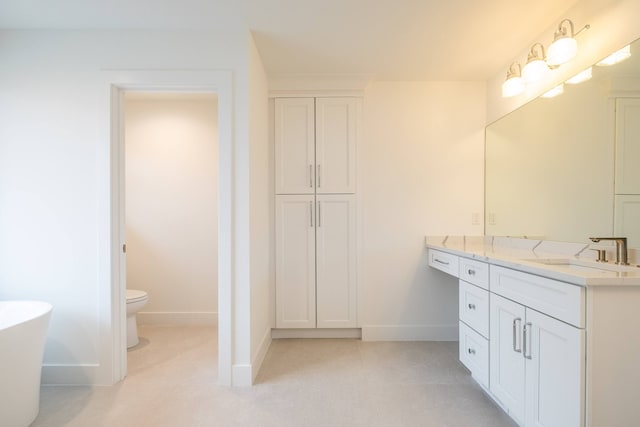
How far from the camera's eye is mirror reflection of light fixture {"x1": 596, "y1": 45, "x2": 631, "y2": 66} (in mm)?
1531

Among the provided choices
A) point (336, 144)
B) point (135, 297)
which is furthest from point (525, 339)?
point (135, 297)

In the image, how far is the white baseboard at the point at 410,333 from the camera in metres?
2.89

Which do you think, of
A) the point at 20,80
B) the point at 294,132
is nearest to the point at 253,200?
the point at 294,132

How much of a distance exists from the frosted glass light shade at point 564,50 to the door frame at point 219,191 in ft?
6.14

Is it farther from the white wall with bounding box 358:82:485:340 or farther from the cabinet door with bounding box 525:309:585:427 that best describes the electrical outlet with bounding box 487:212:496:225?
the cabinet door with bounding box 525:309:585:427

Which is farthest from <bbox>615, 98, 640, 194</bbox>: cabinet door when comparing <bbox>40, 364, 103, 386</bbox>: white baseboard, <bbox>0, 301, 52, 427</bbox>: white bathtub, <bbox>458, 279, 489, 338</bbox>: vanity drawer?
<bbox>40, 364, 103, 386</bbox>: white baseboard

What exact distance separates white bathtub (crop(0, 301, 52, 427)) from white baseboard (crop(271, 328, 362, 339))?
161 cm

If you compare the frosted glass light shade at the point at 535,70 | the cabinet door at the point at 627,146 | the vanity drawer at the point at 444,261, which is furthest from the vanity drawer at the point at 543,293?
the frosted glass light shade at the point at 535,70

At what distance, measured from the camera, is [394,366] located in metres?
2.37

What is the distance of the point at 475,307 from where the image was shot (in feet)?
6.50

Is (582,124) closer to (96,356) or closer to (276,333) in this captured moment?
(276,333)

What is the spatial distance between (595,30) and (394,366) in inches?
91.3

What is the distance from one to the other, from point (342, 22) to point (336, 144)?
3.35 feet

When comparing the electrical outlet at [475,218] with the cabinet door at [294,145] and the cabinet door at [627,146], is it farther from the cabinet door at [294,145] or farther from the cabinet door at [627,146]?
the cabinet door at [294,145]
